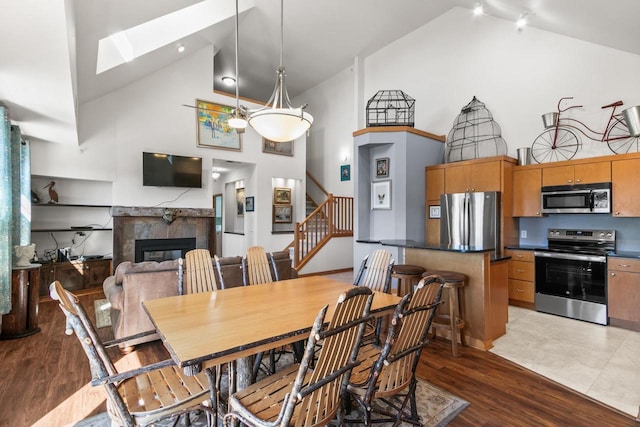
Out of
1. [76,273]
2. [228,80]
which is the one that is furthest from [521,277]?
[228,80]

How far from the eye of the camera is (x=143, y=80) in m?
6.16

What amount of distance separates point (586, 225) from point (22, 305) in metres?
7.21

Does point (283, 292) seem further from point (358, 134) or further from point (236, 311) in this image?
point (358, 134)

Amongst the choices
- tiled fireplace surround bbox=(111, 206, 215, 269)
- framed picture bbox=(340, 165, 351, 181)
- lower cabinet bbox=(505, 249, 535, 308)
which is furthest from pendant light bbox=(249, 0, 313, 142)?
framed picture bbox=(340, 165, 351, 181)

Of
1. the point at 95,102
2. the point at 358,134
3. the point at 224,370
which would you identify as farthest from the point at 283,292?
the point at 95,102

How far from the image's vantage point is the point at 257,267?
3.11m

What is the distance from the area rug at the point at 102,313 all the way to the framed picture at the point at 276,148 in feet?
14.9

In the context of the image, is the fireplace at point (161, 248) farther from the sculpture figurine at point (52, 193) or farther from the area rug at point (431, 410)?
the area rug at point (431, 410)

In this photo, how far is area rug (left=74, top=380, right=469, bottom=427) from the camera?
203 cm

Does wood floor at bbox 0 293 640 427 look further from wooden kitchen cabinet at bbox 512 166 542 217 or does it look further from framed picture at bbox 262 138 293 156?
framed picture at bbox 262 138 293 156

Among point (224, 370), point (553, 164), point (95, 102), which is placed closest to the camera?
point (224, 370)

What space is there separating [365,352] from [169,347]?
1.22 m

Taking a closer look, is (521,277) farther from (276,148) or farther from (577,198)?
(276,148)

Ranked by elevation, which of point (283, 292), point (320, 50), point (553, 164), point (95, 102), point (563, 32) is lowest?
point (283, 292)
